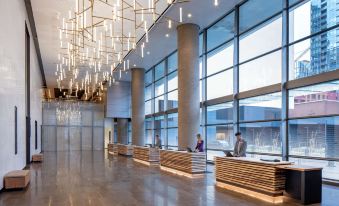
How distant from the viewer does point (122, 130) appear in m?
26.5

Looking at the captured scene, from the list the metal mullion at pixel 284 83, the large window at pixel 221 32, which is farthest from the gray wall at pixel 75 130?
the metal mullion at pixel 284 83

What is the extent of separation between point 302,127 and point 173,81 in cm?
975

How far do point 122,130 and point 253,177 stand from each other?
20.3 m

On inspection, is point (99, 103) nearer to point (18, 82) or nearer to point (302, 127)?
point (18, 82)

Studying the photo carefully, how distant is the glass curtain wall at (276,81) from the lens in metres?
8.16

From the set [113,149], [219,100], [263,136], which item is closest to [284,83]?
[263,136]

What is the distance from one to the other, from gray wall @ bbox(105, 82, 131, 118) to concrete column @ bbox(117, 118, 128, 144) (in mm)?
799

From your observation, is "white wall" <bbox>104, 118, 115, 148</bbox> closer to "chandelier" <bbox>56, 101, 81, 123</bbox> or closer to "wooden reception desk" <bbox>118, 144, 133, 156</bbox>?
"chandelier" <bbox>56, 101, 81, 123</bbox>

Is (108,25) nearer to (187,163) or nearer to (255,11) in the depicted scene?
(255,11)

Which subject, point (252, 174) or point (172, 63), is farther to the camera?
point (172, 63)

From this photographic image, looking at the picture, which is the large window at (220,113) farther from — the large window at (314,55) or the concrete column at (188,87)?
the large window at (314,55)

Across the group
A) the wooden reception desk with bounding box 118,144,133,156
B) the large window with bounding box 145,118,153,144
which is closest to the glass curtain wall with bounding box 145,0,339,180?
the wooden reception desk with bounding box 118,144,133,156

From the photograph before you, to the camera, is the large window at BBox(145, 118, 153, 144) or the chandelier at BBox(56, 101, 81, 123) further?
the chandelier at BBox(56, 101, 81, 123)

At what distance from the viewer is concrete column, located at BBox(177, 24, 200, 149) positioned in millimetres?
12422
